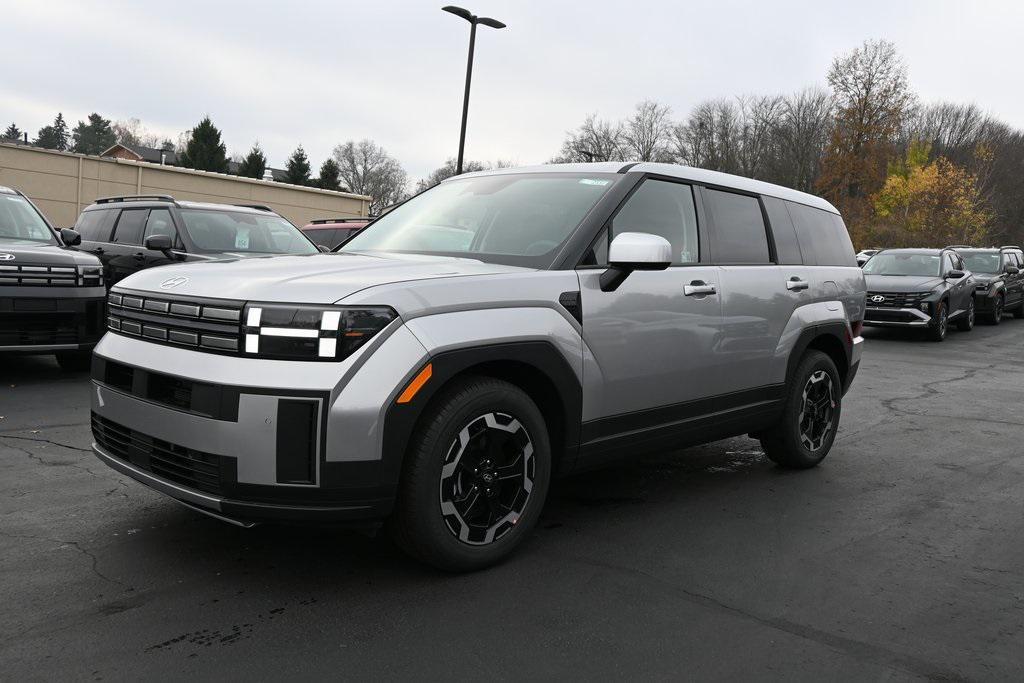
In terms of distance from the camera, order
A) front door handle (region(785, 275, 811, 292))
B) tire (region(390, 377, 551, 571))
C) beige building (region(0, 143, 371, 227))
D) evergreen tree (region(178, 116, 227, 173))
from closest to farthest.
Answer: tire (region(390, 377, 551, 571)), front door handle (region(785, 275, 811, 292)), beige building (region(0, 143, 371, 227)), evergreen tree (region(178, 116, 227, 173))

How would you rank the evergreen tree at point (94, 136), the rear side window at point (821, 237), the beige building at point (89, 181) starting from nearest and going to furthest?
the rear side window at point (821, 237), the beige building at point (89, 181), the evergreen tree at point (94, 136)

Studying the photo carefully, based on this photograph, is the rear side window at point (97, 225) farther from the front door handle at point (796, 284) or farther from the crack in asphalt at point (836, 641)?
the crack in asphalt at point (836, 641)

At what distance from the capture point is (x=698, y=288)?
4.41 meters

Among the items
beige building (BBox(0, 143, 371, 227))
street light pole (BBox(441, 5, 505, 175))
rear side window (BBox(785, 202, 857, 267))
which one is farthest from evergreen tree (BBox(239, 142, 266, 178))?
rear side window (BBox(785, 202, 857, 267))

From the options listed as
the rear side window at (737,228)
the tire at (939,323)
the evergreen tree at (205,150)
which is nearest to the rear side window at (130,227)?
the rear side window at (737,228)

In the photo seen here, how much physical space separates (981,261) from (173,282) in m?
22.8

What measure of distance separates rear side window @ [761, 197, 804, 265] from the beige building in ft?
75.9

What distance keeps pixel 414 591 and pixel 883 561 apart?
2.20m

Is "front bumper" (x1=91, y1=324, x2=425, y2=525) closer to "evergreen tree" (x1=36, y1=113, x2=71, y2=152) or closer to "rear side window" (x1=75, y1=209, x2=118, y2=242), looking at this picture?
"rear side window" (x1=75, y1=209, x2=118, y2=242)

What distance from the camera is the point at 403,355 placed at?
3.07 meters

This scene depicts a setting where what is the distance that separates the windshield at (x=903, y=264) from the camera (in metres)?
17.4

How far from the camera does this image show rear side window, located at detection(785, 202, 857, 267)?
221 inches

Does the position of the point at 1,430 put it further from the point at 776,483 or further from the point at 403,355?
the point at 776,483

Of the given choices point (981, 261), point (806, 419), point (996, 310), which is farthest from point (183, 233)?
point (981, 261)
